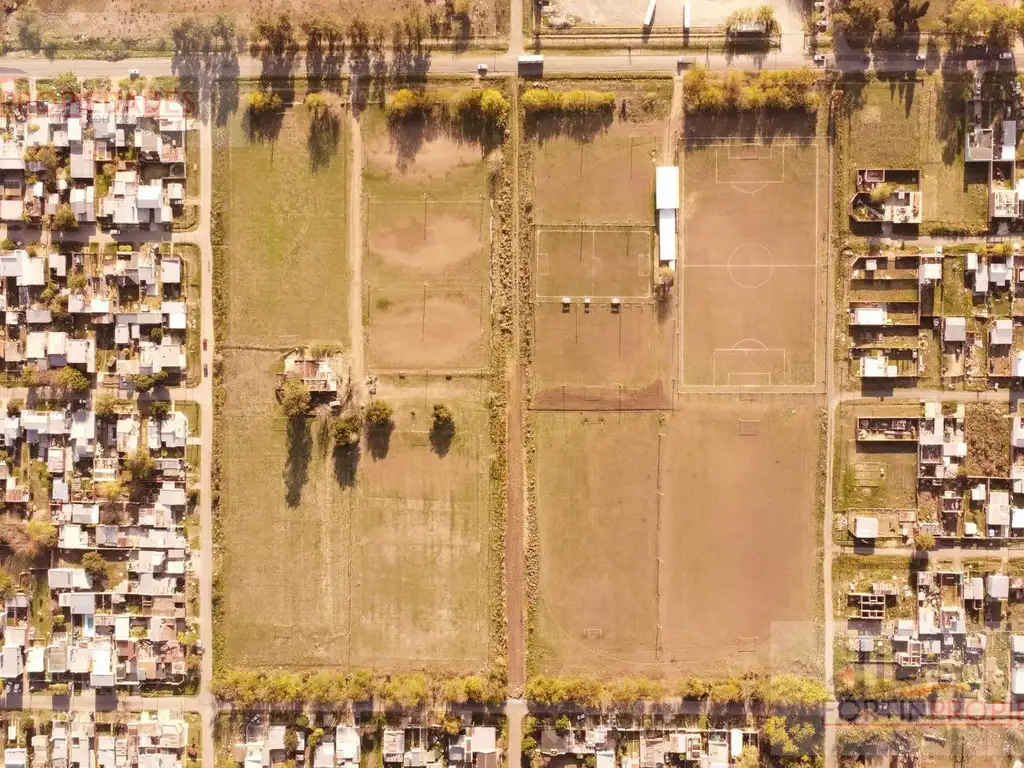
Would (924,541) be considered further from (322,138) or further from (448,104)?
(322,138)

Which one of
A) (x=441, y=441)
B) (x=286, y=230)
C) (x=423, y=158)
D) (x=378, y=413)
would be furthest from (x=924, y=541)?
(x=286, y=230)

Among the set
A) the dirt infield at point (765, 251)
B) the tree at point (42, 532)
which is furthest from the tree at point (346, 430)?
the dirt infield at point (765, 251)

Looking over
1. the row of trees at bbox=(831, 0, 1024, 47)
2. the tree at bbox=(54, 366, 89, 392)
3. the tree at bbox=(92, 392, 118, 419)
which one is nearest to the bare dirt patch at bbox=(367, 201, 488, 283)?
the tree at bbox=(92, 392, 118, 419)

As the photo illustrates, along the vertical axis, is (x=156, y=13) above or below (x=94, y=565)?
above

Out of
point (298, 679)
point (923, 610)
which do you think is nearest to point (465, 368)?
point (298, 679)

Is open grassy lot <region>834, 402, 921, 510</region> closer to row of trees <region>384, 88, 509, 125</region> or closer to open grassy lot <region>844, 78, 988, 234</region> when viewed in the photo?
open grassy lot <region>844, 78, 988, 234</region>

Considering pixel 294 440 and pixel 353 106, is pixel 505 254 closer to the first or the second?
pixel 353 106
